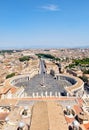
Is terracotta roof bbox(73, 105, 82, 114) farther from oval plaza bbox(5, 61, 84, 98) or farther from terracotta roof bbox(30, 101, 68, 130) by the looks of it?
oval plaza bbox(5, 61, 84, 98)

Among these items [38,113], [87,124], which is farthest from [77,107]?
[38,113]

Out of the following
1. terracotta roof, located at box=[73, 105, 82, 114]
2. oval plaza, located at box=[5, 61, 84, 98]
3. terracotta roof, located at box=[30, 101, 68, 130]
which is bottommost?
oval plaza, located at box=[5, 61, 84, 98]

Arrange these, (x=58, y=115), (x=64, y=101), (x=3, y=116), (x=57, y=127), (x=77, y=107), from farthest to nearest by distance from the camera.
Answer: (x=64, y=101) → (x=77, y=107) → (x=3, y=116) → (x=58, y=115) → (x=57, y=127)

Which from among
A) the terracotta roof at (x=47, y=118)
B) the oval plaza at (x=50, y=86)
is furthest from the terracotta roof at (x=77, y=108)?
the oval plaza at (x=50, y=86)

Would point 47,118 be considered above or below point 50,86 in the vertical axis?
above

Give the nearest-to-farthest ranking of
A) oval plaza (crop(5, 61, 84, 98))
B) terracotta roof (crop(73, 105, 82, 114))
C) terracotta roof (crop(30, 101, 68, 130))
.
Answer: terracotta roof (crop(30, 101, 68, 130))
terracotta roof (crop(73, 105, 82, 114))
oval plaza (crop(5, 61, 84, 98))

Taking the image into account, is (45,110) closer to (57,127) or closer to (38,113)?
(38,113)

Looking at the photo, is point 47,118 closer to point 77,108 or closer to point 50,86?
point 77,108

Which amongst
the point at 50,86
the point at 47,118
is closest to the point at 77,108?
the point at 47,118

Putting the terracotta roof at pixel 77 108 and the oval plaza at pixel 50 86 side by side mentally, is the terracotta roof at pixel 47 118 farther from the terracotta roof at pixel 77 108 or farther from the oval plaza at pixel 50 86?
the oval plaza at pixel 50 86

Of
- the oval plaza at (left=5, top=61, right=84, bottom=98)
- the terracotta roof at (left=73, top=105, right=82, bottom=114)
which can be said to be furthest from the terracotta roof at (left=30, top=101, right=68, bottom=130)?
the oval plaza at (left=5, top=61, right=84, bottom=98)

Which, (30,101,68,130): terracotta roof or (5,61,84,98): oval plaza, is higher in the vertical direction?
(30,101,68,130): terracotta roof
